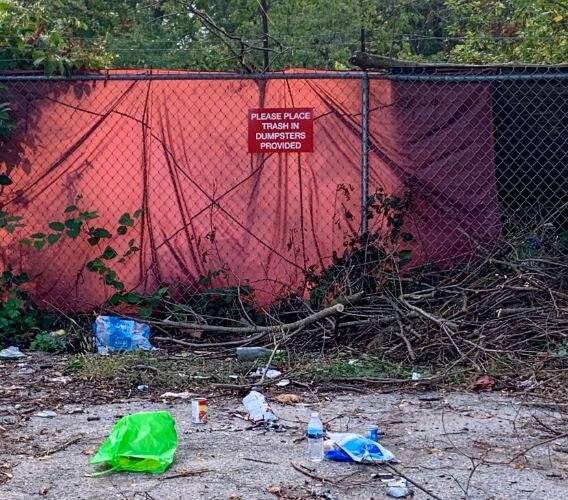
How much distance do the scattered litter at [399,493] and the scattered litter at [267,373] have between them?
6.04ft

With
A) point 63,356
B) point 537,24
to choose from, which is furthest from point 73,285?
point 537,24

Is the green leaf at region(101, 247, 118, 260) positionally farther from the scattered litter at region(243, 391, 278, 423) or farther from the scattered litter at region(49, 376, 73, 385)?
the scattered litter at region(243, 391, 278, 423)

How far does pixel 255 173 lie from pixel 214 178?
1.01 feet

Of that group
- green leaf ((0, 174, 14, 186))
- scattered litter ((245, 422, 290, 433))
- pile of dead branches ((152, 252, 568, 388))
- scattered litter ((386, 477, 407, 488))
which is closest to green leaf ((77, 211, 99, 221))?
green leaf ((0, 174, 14, 186))

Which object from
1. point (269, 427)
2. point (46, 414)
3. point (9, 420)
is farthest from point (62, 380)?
point (269, 427)

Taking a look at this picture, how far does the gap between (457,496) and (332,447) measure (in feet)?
2.22

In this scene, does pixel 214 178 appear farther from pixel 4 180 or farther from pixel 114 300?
pixel 4 180

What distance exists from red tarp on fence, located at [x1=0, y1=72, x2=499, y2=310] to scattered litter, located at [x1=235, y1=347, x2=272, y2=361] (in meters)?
0.85

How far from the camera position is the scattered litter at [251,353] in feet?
18.8

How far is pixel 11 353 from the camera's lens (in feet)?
19.8

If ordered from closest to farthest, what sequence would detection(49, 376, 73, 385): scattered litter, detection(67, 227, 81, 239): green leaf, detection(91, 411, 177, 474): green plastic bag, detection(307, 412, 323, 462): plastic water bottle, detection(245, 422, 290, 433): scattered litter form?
detection(91, 411, 177, 474): green plastic bag < detection(307, 412, 323, 462): plastic water bottle < detection(245, 422, 290, 433): scattered litter < detection(49, 376, 73, 385): scattered litter < detection(67, 227, 81, 239): green leaf

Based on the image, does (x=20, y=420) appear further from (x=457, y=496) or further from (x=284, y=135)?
(x=284, y=135)

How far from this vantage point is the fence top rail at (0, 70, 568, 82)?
6.27m

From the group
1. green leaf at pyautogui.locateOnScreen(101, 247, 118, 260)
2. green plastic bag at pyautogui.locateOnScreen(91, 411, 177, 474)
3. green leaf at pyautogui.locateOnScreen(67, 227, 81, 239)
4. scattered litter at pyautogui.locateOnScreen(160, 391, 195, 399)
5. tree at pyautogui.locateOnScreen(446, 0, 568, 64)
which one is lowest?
scattered litter at pyautogui.locateOnScreen(160, 391, 195, 399)
